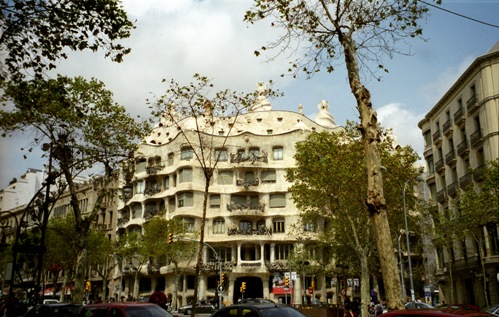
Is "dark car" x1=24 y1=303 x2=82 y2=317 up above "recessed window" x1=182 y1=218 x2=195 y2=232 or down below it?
below

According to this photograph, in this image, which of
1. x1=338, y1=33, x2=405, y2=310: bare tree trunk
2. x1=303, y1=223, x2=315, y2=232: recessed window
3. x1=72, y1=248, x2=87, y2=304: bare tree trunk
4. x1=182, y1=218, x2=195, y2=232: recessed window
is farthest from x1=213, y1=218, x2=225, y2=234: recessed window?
x1=338, y1=33, x2=405, y2=310: bare tree trunk

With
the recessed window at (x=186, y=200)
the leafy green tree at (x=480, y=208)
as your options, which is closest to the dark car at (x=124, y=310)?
the leafy green tree at (x=480, y=208)

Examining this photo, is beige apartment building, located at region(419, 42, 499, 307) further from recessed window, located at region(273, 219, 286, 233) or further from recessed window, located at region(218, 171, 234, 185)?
recessed window, located at region(218, 171, 234, 185)

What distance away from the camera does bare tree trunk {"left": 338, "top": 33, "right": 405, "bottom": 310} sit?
10.6m

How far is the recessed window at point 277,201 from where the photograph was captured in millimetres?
53969

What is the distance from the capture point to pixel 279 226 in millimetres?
53188

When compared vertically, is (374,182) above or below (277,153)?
below

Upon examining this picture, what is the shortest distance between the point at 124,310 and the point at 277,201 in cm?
4365

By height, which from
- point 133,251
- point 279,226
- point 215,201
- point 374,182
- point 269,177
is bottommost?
point 374,182

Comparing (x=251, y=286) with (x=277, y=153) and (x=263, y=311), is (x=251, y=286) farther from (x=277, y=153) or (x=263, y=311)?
(x=263, y=311)

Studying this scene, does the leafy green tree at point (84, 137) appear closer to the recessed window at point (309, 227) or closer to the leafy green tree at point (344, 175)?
the leafy green tree at point (344, 175)

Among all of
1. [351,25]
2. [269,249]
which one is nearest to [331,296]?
[269,249]

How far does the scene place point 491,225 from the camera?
121ft

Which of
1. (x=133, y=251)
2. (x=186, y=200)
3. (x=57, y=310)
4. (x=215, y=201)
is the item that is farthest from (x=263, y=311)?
(x=215, y=201)
